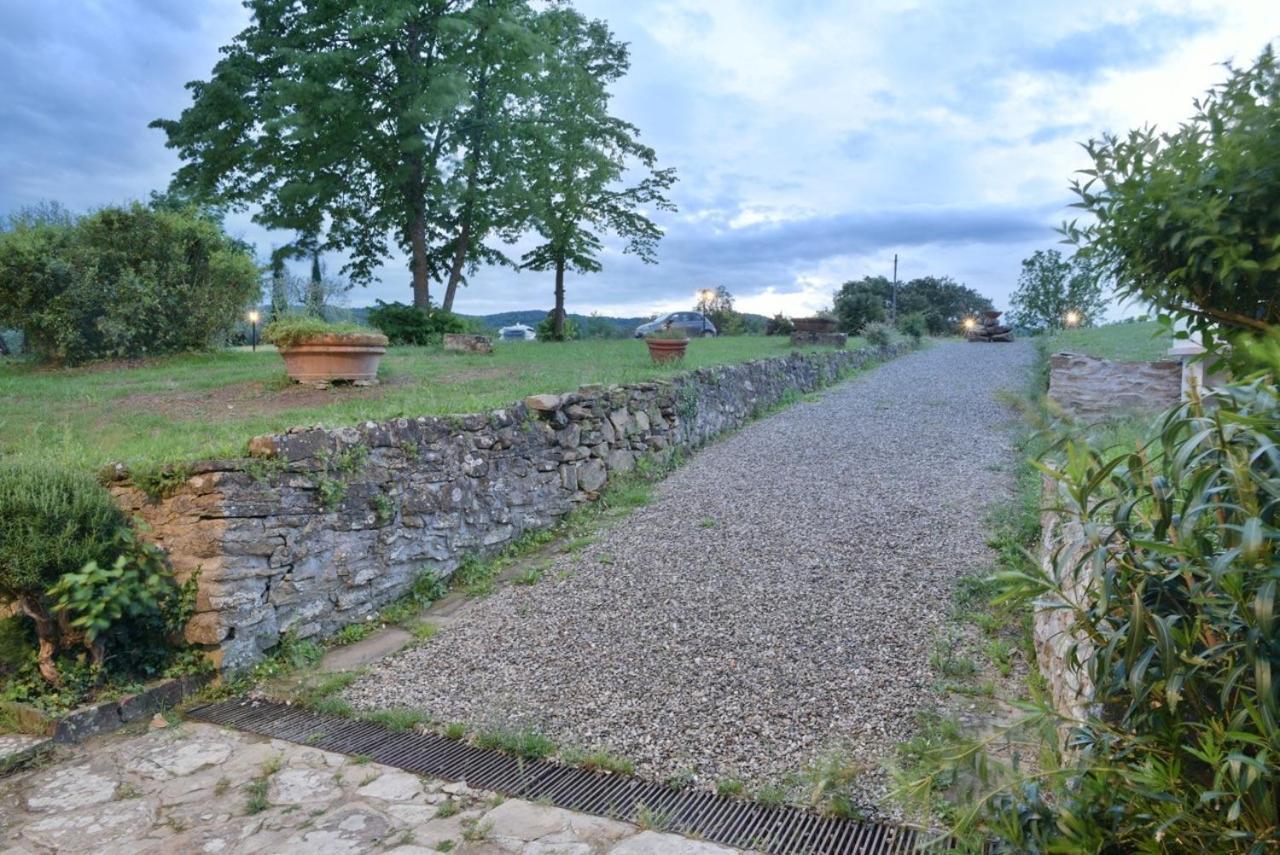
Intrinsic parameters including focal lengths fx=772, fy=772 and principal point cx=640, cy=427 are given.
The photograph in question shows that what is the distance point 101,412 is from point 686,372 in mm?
5724

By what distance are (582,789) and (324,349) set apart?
5.98 m

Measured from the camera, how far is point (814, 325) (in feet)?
59.9

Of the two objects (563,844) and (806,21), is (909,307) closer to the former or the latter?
(806,21)

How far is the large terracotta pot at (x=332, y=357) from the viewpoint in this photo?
7.68m

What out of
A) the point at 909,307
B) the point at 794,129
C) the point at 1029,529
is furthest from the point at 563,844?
the point at 909,307

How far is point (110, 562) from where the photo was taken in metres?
3.86

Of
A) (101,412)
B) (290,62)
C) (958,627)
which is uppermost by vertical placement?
(290,62)

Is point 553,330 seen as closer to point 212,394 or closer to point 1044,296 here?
point 212,394

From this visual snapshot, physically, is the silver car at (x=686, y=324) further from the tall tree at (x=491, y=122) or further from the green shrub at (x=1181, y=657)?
the green shrub at (x=1181, y=657)

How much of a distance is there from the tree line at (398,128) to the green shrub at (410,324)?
8.33 ft

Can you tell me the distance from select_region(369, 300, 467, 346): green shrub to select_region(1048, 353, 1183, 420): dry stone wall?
400 inches

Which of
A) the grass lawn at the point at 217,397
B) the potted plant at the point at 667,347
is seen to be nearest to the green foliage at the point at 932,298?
the potted plant at the point at 667,347

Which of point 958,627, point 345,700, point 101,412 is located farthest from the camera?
point 101,412

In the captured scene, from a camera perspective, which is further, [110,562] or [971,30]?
[971,30]
